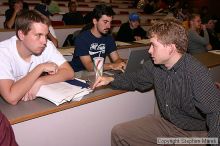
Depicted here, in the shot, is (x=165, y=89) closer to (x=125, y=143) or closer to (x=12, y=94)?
(x=125, y=143)

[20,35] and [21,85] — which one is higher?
[20,35]

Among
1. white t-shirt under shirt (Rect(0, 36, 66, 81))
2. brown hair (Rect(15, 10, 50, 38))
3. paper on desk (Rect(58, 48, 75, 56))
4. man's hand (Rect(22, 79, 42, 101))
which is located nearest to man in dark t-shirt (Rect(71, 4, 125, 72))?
paper on desk (Rect(58, 48, 75, 56))

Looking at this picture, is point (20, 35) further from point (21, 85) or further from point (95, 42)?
point (95, 42)

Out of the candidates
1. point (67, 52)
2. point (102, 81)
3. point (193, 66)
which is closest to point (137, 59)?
point (102, 81)

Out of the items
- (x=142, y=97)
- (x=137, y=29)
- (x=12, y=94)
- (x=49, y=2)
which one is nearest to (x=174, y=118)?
(x=142, y=97)

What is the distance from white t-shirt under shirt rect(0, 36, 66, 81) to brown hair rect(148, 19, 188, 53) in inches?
29.7

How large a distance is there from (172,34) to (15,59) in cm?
103

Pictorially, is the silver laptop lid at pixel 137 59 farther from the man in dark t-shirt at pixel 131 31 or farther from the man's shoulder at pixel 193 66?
the man in dark t-shirt at pixel 131 31

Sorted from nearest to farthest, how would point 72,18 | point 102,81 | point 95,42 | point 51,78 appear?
point 51,78 → point 102,81 → point 95,42 → point 72,18

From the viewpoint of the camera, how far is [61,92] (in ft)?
5.10

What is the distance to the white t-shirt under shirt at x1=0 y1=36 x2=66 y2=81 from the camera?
159 centimetres

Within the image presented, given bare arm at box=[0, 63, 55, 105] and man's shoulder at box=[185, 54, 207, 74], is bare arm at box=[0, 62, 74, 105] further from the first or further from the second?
man's shoulder at box=[185, 54, 207, 74]

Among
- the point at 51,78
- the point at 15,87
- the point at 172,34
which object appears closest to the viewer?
the point at 15,87

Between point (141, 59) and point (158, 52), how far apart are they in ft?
1.07
